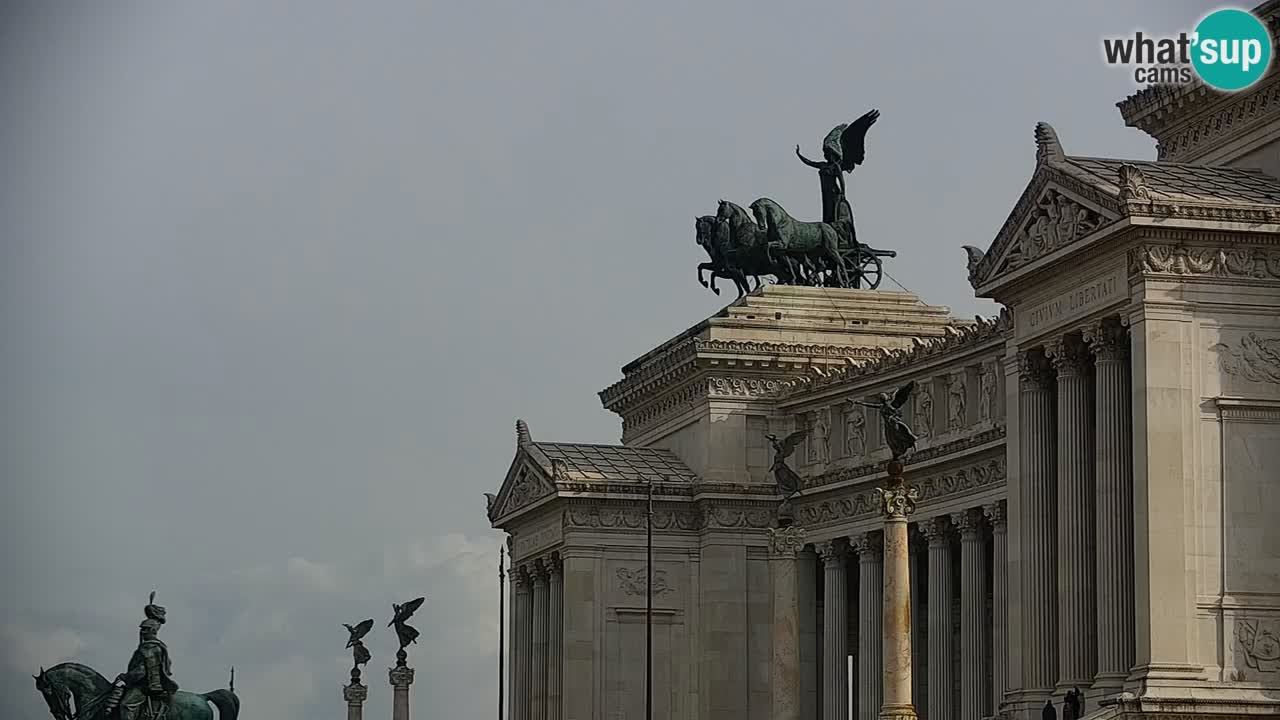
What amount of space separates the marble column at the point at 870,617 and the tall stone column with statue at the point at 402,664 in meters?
23.7

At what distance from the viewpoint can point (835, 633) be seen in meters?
106

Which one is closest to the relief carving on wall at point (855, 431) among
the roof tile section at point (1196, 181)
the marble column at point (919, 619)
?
the marble column at point (919, 619)

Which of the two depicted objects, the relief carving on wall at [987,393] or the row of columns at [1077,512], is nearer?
the row of columns at [1077,512]

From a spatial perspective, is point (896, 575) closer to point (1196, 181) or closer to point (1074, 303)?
point (1074, 303)

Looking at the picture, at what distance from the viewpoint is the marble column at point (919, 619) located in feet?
331

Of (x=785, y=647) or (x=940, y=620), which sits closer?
(x=785, y=647)

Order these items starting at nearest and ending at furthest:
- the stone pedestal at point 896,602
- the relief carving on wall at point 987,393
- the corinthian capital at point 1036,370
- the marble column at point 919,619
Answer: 1. the stone pedestal at point 896,602
2. the corinthian capital at point 1036,370
3. the relief carving on wall at point 987,393
4. the marble column at point 919,619

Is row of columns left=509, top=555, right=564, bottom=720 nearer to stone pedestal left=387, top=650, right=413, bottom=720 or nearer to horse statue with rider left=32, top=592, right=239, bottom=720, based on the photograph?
stone pedestal left=387, top=650, right=413, bottom=720

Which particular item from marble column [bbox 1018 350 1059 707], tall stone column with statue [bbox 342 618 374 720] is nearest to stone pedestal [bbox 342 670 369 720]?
tall stone column with statue [bbox 342 618 374 720]

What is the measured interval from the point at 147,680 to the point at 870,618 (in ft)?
105

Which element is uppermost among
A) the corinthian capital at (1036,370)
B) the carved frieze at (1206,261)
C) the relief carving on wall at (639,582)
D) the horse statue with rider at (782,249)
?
the horse statue with rider at (782,249)

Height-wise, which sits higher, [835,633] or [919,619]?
[919,619]

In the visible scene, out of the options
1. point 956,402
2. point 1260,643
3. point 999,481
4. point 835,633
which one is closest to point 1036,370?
point 1260,643

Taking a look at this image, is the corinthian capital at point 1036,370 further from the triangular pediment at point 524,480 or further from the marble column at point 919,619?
the triangular pediment at point 524,480
